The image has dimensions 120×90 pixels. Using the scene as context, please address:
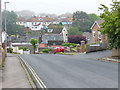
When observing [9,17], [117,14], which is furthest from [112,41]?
[9,17]

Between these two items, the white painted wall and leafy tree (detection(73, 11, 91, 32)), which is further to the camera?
leafy tree (detection(73, 11, 91, 32))

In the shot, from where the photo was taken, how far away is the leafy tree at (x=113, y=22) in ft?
103

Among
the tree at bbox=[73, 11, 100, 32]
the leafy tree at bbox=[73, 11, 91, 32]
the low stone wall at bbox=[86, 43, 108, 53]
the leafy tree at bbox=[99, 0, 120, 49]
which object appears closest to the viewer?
the leafy tree at bbox=[99, 0, 120, 49]

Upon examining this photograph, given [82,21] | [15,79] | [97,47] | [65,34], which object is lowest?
[15,79]

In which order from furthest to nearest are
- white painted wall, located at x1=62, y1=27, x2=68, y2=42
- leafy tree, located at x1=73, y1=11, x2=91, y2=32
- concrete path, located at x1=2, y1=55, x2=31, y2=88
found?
1. leafy tree, located at x1=73, y1=11, x2=91, y2=32
2. white painted wall, located at x1=62, y1=27, x2=68, y2=42
3. concrete path, located at x1=2, y1=55, x2=31, y2=88

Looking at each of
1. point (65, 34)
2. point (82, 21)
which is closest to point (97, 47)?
point (65, 34)

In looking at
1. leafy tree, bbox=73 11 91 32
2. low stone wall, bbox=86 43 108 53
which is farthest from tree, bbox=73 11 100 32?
low stone wall, bbox=86 43 108 53

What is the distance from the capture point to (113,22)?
A: 32.5m

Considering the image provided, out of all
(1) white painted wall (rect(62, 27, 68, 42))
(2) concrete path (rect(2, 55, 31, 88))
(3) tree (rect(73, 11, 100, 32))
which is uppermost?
(3) tree (rect(73, 11, 100, 32))

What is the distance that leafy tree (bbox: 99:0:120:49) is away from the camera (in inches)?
1237

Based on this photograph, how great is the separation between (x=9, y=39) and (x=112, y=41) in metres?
83.7

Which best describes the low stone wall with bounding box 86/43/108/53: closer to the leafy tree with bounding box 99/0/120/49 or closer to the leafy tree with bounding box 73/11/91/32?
the leafy tree with bounding box 99/0/120/49

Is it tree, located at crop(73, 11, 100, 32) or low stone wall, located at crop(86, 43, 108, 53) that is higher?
tree, located at crop(73, 11, 100, 32)

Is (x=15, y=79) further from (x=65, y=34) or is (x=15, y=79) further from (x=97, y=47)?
(x=65, y=34)
